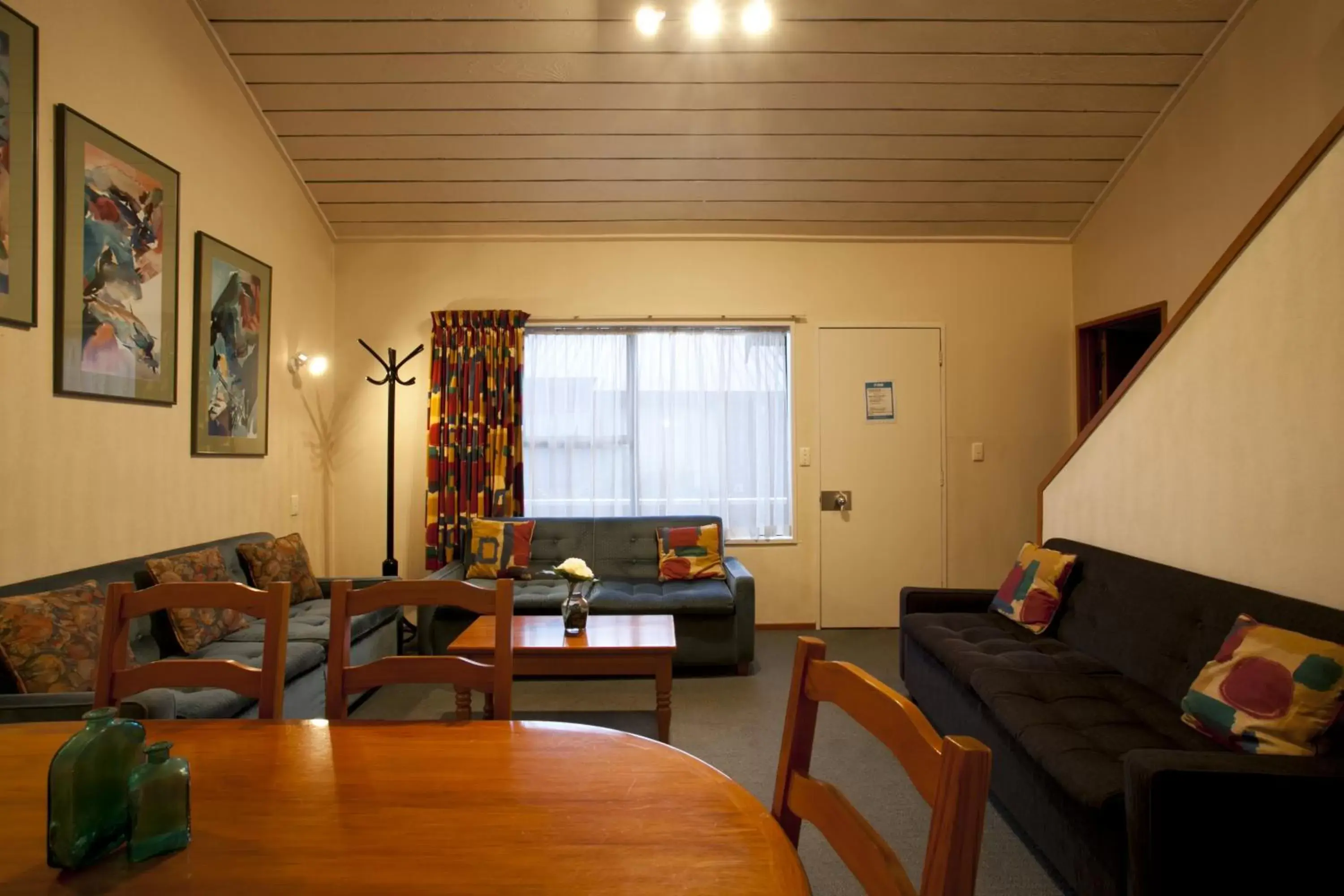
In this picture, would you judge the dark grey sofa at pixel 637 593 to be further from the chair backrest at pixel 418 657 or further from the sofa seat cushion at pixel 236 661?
the chair backrest at pixel 418 657

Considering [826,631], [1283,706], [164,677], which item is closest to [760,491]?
[826,631]

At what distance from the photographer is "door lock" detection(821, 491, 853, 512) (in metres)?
4.62

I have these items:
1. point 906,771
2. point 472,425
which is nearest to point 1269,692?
point 906,771

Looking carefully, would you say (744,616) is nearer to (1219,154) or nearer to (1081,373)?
(1081,373)

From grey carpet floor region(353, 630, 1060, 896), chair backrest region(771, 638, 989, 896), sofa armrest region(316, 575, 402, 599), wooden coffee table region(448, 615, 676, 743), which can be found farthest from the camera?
sofa armrest region(316, 575, 402, 599)

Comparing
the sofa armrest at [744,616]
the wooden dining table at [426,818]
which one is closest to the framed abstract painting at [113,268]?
the wooden dining table at [426,818]

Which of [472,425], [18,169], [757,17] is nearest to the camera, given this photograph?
[18,169]

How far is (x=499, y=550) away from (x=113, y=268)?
2.29 metres

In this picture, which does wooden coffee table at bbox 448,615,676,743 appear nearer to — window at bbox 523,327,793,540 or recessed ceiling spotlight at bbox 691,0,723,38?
window at bbox 523,327,793,540

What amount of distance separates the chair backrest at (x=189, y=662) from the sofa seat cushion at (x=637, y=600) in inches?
82.9

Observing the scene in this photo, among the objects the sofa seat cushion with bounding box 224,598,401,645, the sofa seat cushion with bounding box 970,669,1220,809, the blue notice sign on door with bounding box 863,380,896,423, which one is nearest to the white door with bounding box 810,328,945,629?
the blue notice sign on door with bounding box 863,380,896,423

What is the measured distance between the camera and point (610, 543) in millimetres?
4312

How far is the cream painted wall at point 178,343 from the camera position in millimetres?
2389

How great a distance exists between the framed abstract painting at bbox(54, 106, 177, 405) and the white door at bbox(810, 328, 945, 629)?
3.67 metres
